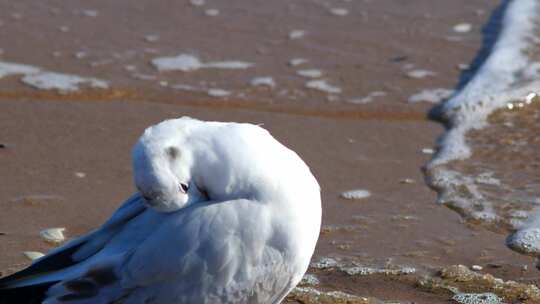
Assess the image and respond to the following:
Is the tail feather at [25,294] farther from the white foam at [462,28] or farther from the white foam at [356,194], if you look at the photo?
the white foam at [462,28]

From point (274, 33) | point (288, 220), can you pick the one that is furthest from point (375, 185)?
point (274, 33)

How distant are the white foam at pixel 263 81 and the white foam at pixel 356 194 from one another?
174cm

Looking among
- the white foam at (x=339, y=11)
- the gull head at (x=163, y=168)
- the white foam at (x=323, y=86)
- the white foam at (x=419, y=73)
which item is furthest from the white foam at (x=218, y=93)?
the gull head at (x=163, y=168)

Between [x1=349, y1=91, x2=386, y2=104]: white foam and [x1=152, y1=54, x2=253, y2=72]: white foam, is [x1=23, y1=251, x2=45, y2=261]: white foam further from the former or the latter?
[x1=152, y1=54, x2=253, y2=72]: white foam

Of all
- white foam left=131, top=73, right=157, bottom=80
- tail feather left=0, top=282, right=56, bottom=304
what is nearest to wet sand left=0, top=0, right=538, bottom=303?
white foam left=131, top=73, right=157, bottom=80

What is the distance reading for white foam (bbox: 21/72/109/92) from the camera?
7141mm

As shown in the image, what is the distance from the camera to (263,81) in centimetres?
742

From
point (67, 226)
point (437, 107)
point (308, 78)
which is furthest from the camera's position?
point (308, 78)

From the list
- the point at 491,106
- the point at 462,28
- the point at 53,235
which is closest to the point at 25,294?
the point at 53,235

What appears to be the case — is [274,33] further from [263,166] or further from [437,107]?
[263,166]

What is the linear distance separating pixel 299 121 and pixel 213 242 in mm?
3005

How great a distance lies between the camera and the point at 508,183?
19.6ft

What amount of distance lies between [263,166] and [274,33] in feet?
15.7

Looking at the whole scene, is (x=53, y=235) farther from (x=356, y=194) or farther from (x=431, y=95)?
(x=431, y=95)
